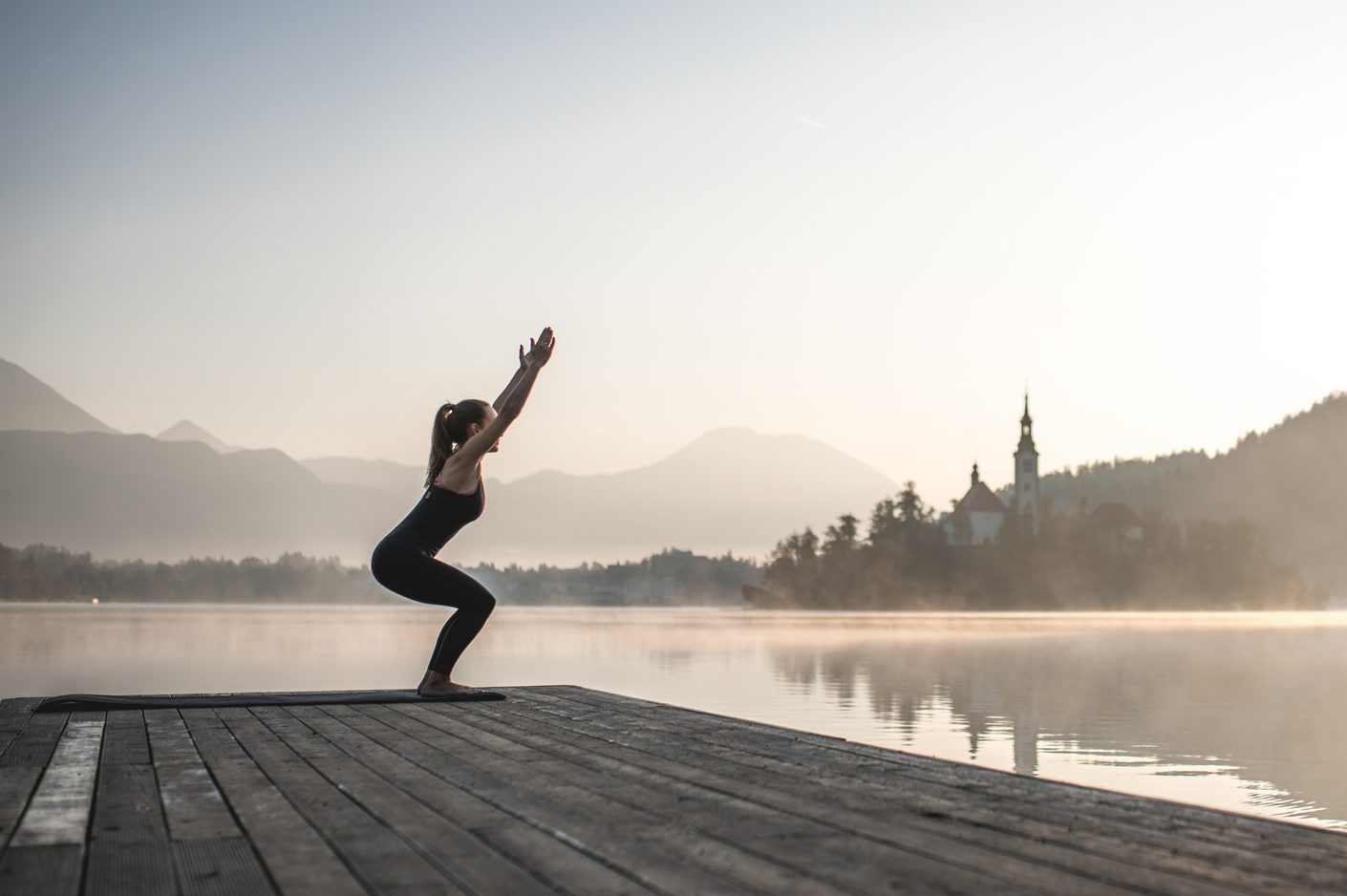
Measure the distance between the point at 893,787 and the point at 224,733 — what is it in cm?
321

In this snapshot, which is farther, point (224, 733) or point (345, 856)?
point (224, 733)

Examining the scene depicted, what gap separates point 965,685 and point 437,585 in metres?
16.5

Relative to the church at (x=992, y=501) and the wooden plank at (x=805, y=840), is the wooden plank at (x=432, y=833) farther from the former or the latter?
the church at (x=992, y=501)

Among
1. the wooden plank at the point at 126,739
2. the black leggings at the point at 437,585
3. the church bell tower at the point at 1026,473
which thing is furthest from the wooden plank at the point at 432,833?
the church bell tower at the point at 1026,473

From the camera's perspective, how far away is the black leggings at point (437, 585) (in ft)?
23.5

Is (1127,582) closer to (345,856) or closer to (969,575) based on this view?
(969,575)

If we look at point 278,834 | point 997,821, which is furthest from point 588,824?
point 997,821

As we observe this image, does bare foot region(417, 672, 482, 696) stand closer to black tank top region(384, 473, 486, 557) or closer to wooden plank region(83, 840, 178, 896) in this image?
black tank top region(384, 473, 486, 557)

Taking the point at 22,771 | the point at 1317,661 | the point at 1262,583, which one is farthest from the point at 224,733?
the point at 1262,583

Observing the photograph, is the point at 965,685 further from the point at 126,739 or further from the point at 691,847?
the point at 691,847

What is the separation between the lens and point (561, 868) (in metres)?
2.89

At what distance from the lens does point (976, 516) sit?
14488 centimetres

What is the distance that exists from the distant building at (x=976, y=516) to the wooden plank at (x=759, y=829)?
447ft

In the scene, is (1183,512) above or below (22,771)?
above
